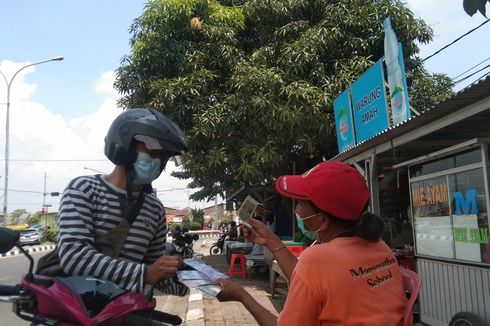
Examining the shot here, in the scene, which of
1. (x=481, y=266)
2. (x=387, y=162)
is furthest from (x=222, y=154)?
(x=481, y=266)

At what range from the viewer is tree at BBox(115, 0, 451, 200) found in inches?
398

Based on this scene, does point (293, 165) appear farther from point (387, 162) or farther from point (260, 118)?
point (387, 162)

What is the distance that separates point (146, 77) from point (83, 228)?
1028cm

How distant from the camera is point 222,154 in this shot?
10.5 m

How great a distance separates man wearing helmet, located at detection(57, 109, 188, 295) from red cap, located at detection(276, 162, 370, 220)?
0.53 m

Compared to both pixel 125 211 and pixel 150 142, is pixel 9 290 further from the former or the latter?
pixel 150 142

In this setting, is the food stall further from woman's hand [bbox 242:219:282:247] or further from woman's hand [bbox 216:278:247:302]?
woman's hand [bbox 216:278:247:302]

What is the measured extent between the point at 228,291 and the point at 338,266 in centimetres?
52

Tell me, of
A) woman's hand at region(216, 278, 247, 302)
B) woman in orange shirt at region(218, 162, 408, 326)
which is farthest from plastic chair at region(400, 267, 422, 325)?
woman's hand at region(216, 278, 247, 302)

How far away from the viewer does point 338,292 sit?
150 centimetres

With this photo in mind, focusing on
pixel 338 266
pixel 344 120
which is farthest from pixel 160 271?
pixel 344 120

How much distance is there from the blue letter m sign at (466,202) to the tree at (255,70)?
4.49 m

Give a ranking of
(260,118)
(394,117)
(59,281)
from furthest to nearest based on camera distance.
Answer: (260,118) → (394,117) → (59,281)

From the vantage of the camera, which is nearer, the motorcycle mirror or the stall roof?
the motorcycle mirror
